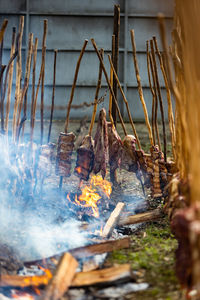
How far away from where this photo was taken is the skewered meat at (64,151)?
12.4 feet

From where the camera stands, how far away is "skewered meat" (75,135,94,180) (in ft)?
12.5

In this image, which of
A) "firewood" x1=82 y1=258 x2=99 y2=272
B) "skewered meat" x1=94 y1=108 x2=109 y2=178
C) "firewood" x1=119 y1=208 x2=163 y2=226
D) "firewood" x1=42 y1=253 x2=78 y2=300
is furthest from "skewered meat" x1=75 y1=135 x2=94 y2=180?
"firewood" x1=42 y1=253 x2=78 y2=300

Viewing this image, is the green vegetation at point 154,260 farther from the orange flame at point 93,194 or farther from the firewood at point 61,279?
the orange flame at point 93,194

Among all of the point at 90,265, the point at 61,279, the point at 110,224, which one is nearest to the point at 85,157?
the point at 110,224

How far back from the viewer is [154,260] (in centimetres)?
283

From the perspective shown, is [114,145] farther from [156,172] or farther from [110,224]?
[110,224]

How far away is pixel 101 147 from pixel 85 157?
0.20 metres

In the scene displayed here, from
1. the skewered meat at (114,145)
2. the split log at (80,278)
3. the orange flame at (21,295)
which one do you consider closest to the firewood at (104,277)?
the split log at (80,278)

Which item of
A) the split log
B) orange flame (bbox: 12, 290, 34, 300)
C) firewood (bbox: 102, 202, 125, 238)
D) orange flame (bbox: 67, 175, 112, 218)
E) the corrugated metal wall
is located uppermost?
the corrugated metal wall

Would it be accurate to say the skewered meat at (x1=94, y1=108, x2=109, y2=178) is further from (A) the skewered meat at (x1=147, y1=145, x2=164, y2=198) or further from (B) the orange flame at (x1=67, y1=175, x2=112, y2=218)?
(A) the skewered meat at (x1=147, y1=145, x2=164, y2=198)

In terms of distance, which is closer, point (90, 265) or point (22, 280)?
point (22, 280)

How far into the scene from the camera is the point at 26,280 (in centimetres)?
250

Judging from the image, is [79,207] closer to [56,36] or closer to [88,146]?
[88,146]

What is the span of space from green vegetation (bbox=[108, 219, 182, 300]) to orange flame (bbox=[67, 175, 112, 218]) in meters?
0.67
